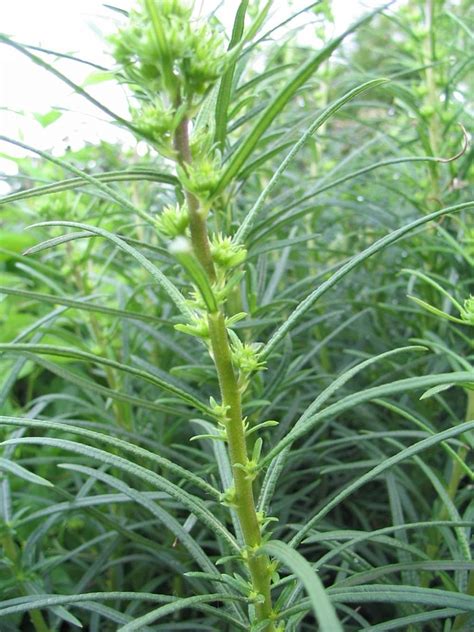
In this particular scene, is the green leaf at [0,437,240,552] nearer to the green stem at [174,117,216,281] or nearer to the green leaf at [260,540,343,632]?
the green leaf at [260,540,343,632]

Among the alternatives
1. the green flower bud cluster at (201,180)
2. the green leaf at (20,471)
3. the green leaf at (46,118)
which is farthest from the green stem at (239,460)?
the green leaf at (46,118)

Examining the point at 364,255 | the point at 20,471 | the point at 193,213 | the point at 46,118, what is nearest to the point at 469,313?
the point at 364,255

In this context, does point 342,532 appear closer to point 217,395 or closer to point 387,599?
point 387,599

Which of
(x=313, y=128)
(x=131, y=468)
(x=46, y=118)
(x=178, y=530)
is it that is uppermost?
(x=46, y=118)

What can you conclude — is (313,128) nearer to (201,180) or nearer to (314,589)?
(201,180)

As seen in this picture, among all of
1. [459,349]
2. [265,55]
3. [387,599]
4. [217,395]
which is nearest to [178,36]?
[387,599]

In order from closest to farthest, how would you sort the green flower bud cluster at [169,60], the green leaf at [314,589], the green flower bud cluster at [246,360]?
the green leaf at [314,589], the green flower bud cluster at [169,60], the green flower bud cluster at [246,360]

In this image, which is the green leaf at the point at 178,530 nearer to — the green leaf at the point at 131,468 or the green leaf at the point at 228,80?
the green leaf at the point at 131,468

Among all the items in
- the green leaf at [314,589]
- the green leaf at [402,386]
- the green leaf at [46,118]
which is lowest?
the green leaf at [314,589]
